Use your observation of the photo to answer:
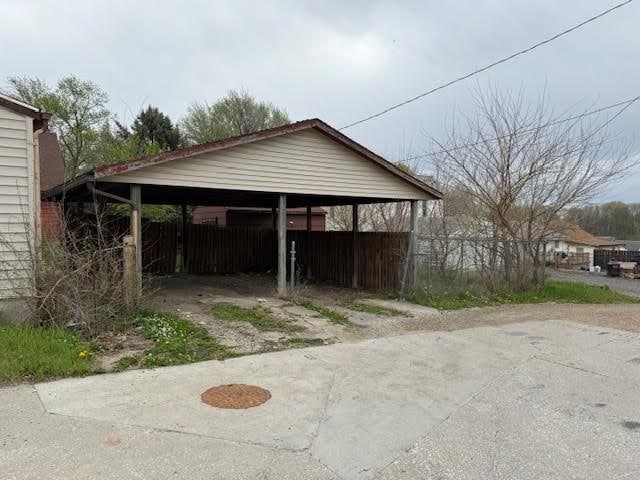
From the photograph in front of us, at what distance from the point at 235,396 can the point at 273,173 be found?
635cm

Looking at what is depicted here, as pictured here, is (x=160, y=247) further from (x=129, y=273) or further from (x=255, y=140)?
(x=129, y=273)

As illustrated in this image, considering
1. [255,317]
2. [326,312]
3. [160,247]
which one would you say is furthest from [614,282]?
[255,317]

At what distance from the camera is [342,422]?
4.15 metres

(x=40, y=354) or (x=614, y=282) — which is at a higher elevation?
(x=40, y=354)

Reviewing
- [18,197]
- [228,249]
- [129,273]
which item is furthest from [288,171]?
[228,249]

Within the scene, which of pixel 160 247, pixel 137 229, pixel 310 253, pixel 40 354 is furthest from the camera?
pixel 160 247

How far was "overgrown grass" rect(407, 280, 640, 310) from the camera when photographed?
36.7 ft

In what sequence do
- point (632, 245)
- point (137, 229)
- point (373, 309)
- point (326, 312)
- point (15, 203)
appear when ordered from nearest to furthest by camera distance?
point (15, 203) < point (137, 229) < point (326, 312) < point (373, 309) < point (632, 245)

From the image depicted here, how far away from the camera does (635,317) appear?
10.2 m

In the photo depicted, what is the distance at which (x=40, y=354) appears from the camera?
5406mm

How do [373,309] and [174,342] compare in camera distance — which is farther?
[373,309]

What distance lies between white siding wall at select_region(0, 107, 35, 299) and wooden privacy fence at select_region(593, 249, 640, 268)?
153 feet

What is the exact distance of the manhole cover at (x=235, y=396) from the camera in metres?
4.48

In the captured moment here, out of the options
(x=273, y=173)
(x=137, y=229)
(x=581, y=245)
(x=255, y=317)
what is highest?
(x=273, y=173)
